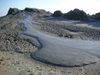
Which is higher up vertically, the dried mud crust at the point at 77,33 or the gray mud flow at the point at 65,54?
the dried mud crust at the point at 77,33

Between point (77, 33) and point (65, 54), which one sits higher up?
point (77, 33)

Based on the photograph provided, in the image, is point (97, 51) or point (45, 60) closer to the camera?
point (45, 60)

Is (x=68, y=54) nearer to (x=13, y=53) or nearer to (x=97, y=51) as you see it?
(x=97, y=51)

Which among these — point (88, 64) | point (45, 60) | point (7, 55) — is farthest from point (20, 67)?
point (88, 64)

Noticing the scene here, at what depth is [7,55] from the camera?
11.1 meters

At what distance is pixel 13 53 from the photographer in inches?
459

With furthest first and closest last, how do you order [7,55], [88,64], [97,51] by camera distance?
[97,51] → [7,55] → [88,64]

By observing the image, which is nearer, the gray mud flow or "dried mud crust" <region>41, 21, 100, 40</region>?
the gray mud flow

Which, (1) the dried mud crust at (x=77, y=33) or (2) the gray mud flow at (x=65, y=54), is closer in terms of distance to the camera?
(2) the gray mud flow at (x=65, y=54)

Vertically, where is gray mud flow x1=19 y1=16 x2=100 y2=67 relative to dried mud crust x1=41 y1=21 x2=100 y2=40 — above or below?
below

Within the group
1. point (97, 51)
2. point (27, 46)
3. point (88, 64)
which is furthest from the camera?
point (27, 46)

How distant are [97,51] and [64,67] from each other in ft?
13.9

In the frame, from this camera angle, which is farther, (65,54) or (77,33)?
(77,33)

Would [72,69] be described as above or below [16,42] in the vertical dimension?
below
